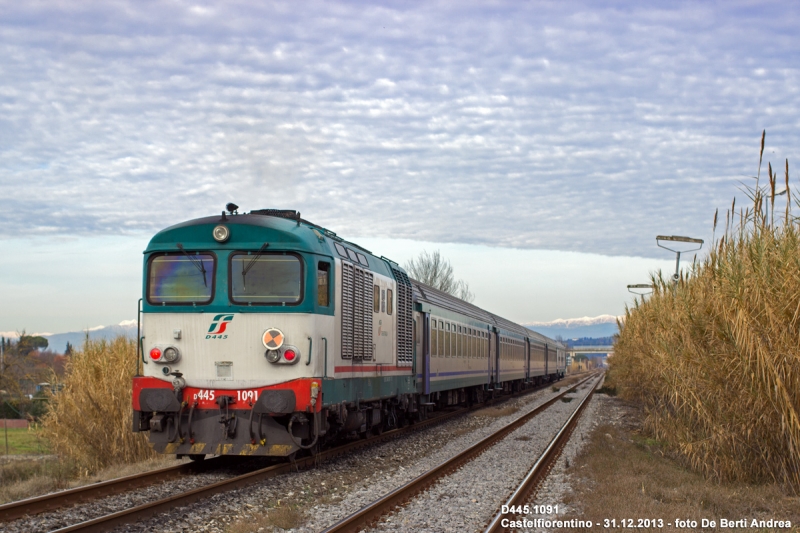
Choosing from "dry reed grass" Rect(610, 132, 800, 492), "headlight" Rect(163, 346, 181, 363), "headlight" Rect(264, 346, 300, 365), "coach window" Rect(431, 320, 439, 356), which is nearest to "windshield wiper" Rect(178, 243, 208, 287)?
"headlight" Rect(163, 346, 181, 363)

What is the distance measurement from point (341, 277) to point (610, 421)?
44.8 feet

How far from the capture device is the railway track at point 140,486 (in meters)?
7.33

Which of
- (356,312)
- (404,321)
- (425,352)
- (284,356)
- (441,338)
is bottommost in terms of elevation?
(425,352)

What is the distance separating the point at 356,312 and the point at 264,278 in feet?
7.13

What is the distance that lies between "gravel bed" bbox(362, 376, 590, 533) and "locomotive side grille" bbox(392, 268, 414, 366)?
263 centimetres

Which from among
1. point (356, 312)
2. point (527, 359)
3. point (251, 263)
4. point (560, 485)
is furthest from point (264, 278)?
point (527, 359)

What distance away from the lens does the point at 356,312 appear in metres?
12.2

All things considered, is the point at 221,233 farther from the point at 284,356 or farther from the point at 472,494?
the point at 472,494

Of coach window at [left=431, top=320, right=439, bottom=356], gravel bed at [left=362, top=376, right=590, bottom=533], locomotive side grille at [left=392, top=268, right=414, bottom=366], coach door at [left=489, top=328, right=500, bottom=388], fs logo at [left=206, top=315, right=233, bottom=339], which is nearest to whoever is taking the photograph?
gravel bed at [left=362, top=376, right=590, bottom=533]

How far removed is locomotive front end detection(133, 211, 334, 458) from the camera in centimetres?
1007

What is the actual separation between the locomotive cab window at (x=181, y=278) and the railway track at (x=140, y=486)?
93.3 inches

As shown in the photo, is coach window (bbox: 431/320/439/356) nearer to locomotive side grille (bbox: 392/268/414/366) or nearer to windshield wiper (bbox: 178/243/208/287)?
locomotive side grille (bbox: 392/268/414/366)

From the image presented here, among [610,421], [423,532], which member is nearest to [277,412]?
[423,532]

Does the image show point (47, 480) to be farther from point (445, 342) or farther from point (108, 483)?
point (445, 342)
